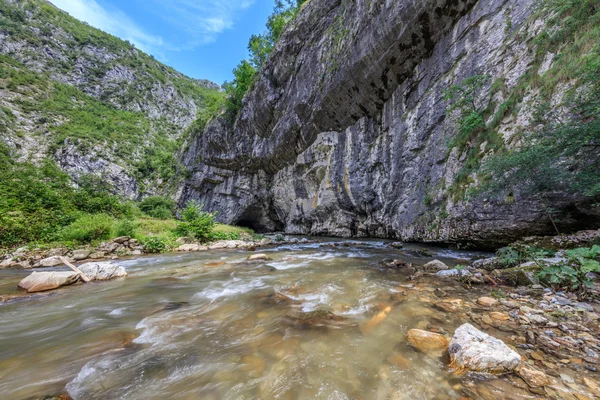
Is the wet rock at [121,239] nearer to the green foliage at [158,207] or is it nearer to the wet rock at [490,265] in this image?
the wet rock at [490,265]

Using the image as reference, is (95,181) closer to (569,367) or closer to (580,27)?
(569,367)

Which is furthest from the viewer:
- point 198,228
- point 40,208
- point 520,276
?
point 198,228

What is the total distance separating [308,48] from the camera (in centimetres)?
1553

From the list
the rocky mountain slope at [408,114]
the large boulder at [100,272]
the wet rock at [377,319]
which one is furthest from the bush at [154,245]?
the wet rock at [377,319]

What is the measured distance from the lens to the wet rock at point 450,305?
3.05m

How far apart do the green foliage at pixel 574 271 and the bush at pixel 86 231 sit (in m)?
15.3

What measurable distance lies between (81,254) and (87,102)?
194ft

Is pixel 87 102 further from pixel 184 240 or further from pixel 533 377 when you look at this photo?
pixel 533 377

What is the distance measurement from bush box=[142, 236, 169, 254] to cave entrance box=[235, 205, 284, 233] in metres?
14.1

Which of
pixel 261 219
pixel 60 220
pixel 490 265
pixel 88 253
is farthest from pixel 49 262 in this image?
pixel 261 219

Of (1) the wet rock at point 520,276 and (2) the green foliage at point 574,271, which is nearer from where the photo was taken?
(2) the green foliage at point 574,271

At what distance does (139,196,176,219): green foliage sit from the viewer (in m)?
25.3

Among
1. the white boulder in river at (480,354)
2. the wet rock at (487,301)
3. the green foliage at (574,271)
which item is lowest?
the wet rock at (487,301)

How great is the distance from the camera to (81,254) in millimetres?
8914
